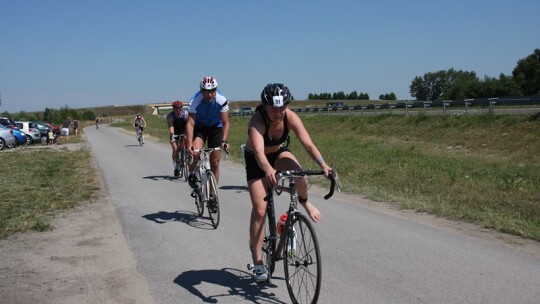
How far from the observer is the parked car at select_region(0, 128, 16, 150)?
103ft

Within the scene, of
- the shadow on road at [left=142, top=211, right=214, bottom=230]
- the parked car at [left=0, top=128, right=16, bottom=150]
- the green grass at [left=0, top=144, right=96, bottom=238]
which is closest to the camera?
the shadow on road at [left=142, top=211, right=214, bottom=230]

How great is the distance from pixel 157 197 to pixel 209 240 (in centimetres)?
426

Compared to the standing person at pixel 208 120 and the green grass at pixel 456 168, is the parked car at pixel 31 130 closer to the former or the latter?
the green grass at pixel 456 168

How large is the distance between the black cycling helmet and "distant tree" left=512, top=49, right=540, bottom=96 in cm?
7249

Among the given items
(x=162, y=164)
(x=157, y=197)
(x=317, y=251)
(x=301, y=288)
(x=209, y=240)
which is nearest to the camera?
(x=317, y=251)

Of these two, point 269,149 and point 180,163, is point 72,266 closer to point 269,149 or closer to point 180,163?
point 269,149

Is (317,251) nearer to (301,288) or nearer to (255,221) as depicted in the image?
(301,288)

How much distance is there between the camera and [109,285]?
5633 mm

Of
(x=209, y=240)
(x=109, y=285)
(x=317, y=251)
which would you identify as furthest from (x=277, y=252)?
(x=209, y=240)

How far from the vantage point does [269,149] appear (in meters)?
5.41

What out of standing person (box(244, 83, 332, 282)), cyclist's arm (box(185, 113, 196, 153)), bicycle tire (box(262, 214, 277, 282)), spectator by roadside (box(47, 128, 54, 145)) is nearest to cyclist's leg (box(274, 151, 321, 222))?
standing person (box(244, 83, 332, 282))

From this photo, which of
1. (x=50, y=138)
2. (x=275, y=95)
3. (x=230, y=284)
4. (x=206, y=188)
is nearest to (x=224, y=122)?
(x=206, y=188)

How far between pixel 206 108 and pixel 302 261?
4.57 metres

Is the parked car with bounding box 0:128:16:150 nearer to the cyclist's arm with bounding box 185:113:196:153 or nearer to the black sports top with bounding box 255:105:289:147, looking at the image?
the cyclist's arm with bounding box 185:113:196:153
